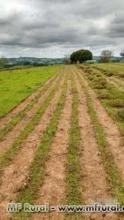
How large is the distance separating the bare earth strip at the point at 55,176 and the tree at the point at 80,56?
170 meters

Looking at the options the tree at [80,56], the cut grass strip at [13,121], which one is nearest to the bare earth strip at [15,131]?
the cut grass strip at [13,121]

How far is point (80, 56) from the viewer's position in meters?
182

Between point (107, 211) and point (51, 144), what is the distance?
506 centimetres

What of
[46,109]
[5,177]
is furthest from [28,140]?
[46,109]

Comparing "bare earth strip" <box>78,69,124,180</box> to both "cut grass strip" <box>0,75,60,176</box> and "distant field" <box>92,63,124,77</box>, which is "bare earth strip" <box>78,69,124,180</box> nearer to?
"cut grass strip" <box>0,75,60,176</box>

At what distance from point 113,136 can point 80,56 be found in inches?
6776

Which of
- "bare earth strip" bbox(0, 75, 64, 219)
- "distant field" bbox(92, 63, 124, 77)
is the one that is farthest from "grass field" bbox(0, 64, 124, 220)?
"distant field" bbox(92, 63, 124, 77)

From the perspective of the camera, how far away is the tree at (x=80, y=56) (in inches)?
7155

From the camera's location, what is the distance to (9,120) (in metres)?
16.9

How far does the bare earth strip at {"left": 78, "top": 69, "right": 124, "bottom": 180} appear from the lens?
33.8 ft

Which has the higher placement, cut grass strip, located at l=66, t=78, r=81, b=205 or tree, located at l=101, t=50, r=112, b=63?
tree, located at l=101, t=50, r=112, b=63

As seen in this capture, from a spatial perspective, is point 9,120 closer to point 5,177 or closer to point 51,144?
point 51,144

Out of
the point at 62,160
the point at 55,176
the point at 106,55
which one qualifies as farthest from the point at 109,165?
the point at 106,55

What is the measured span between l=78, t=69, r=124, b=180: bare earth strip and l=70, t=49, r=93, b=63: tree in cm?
16476
